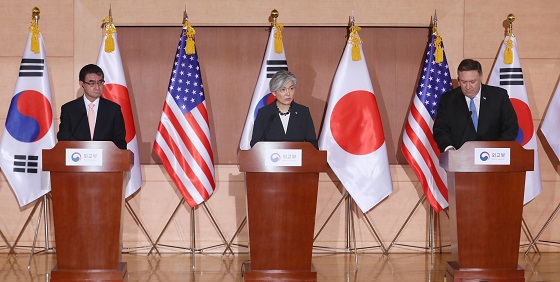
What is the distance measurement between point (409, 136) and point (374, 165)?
1.37ft

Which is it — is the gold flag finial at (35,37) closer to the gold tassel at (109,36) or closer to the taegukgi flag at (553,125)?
the gold tassel at (109,36)

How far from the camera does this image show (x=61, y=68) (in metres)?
7.23

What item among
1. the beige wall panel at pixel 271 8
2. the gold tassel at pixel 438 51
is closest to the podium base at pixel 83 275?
the beige wall panel at pixel 271 8

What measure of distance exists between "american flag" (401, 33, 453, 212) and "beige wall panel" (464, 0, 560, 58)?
0.55 meters

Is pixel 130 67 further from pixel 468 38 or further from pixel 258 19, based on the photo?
pixel 468 38

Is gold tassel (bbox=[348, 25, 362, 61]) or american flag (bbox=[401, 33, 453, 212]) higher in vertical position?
gold tassel (bbox=[348, 25, 362, 61])

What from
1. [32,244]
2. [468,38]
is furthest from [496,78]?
[32,244]

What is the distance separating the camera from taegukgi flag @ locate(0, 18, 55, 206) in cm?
682

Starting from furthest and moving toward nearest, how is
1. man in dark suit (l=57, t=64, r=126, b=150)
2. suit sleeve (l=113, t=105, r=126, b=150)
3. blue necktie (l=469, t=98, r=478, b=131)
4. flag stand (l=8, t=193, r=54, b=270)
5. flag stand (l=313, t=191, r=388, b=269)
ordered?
1. flag stand (l=313, t=191, r=388, b=269)
2. flag stand (l=8, t=193, r=54, b=270)
3. suit sleeve (l=113, t=105, r=126, b=150)
4. man in dark suit (l=57, t=64, r=126, b=150)
5. blue necktie (l=469, t=98, r=478, b=131)

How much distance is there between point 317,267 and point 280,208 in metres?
1.33

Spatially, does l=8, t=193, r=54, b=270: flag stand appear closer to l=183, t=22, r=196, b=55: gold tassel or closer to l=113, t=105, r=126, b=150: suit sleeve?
l=113, t=105, r=126, b=150: suit sleeve

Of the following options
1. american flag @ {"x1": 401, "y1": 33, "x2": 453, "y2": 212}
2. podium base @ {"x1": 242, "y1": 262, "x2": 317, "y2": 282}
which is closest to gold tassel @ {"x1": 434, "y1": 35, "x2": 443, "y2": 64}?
american flag @ {"x1": 401, "y1": 33, "x2": 453, "y2": 212}

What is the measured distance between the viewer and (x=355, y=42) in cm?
693

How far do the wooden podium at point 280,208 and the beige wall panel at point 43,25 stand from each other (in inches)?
112
